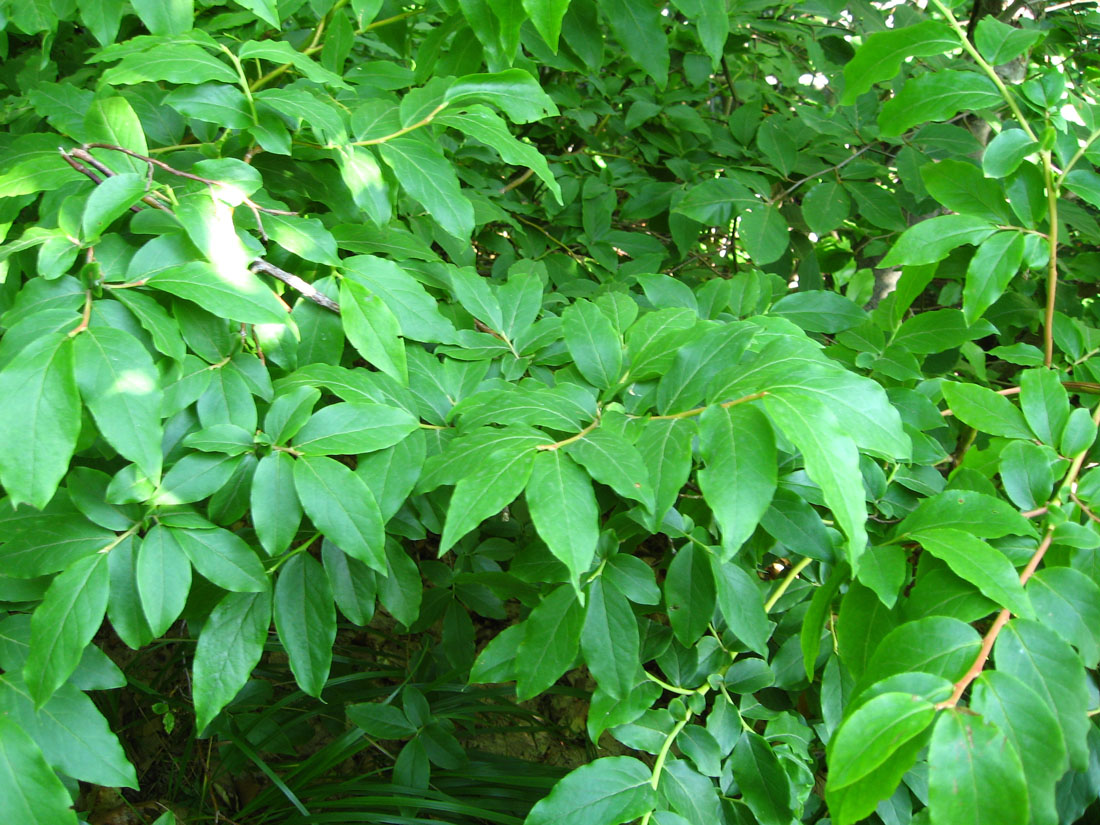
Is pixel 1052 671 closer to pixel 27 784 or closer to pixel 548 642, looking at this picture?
pixel 548 642

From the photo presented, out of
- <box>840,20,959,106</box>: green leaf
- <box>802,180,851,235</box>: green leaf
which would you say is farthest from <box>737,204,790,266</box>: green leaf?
<box>840,20,959,106</box>: green leaf

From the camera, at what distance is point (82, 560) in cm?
75

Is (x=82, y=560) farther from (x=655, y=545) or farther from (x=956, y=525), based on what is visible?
(x=655, y=545)

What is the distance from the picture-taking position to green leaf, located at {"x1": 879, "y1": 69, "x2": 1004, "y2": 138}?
1.09 meters

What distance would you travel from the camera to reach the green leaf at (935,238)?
1.06 m

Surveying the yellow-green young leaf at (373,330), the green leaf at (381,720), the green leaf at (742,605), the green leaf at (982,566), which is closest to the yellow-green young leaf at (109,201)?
the yellow-green young leaf at (373,330)

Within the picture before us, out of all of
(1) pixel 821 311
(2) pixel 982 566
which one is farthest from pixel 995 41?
(2) pixel 982 566

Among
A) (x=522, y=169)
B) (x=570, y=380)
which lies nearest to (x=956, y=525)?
(x=570, y=380)

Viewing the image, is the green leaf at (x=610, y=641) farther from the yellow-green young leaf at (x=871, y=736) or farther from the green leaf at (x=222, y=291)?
the green leaf at (x=222, y=291)

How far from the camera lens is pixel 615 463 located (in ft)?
2.31

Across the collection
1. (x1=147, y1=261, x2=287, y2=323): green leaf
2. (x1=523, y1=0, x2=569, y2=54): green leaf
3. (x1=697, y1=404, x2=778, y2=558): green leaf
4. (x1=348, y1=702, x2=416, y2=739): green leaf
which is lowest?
(x1=348, y1=702, x2=416, y2=739): green leaf

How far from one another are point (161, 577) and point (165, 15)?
2.39 feet

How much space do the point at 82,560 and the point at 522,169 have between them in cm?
167

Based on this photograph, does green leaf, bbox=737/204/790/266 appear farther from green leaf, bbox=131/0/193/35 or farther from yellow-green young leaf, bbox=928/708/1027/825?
yellow-green young leaf, bbox=928/708/1027/825
